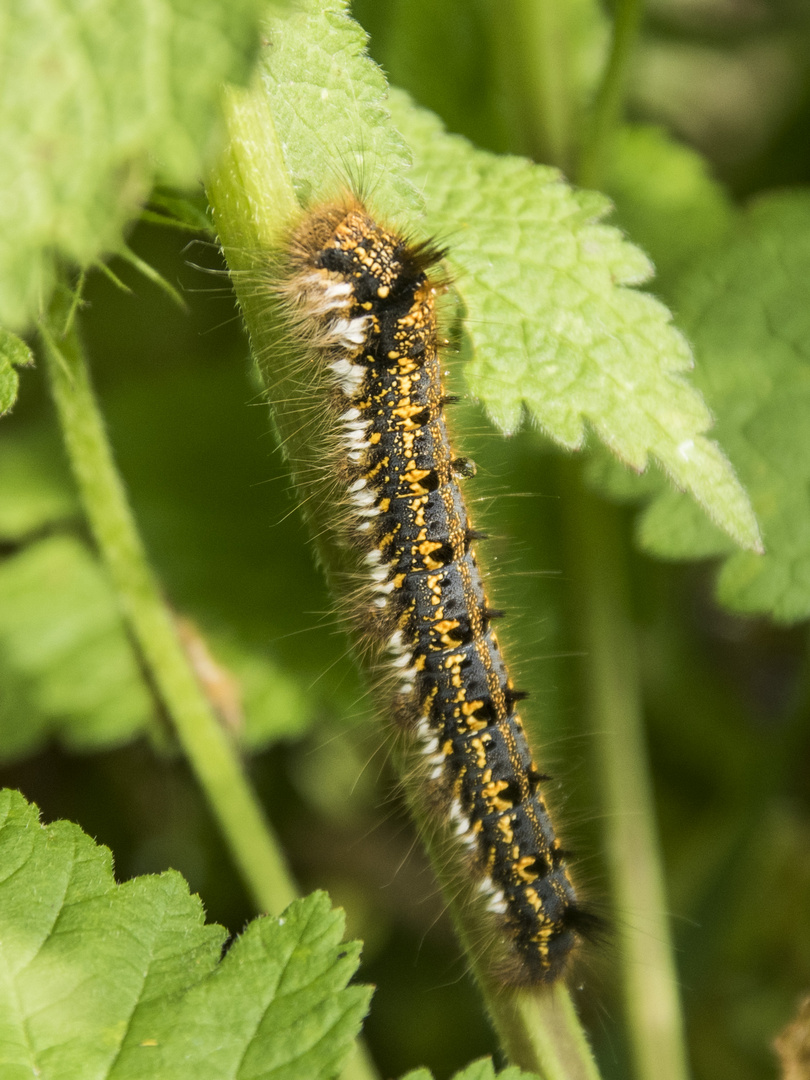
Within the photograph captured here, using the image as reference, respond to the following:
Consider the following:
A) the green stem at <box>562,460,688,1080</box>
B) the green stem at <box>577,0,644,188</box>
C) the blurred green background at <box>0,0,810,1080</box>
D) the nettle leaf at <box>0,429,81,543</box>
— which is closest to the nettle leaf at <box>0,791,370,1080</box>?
the blurred green background at <box>0,0,810,1080</box>

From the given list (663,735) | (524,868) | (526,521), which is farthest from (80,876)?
(663,735)

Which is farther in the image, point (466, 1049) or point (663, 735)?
point (663, 735)

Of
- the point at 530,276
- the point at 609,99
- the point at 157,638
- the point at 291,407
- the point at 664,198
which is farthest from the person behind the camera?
the point at 664,198

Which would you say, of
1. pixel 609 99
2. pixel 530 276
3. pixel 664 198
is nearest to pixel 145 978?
pixel 530 276

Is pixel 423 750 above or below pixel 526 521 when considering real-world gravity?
below

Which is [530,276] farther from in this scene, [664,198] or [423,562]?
[664,198]

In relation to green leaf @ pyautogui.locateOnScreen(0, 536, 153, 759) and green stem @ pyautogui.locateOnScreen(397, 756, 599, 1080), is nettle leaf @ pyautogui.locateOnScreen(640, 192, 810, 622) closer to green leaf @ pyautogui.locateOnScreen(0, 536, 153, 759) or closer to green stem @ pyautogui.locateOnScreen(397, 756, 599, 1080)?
green stem @ pyautogui.locateOnScreen(397, 756, 599, 1080)

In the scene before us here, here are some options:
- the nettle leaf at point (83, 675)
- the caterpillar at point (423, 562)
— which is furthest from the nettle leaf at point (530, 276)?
the nettle leaf at point (83, 675)

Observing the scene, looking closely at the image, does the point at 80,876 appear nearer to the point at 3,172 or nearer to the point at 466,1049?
the point at 3,172
